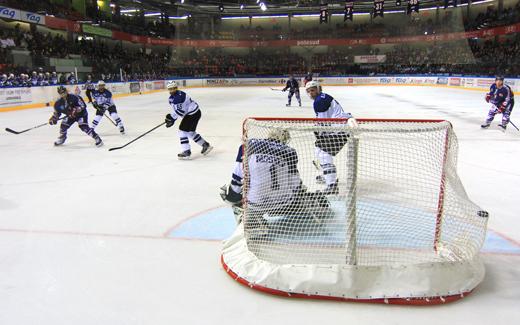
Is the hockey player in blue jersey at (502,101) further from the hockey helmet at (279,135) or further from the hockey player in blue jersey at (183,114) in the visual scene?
the hockey helmet at (279,135)

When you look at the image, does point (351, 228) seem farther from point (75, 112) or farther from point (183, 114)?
point (75, 112)

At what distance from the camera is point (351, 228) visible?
2.52m

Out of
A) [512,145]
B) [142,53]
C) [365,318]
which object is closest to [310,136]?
[365,318]

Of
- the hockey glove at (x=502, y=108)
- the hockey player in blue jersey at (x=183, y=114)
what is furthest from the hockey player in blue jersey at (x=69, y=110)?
the hockey glove at (x=502, y=108)

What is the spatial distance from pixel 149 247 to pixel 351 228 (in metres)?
1.64

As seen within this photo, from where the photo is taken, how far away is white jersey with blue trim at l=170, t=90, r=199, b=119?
6273mm

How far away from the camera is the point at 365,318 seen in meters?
2.27

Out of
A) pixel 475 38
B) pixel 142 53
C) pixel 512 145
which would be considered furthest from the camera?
pixel 142 53

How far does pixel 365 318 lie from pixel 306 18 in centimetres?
4122

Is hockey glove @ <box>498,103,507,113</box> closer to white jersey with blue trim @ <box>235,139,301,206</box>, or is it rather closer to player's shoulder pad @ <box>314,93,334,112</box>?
player's shoulder pad @ <box>314,93,334,112</box>

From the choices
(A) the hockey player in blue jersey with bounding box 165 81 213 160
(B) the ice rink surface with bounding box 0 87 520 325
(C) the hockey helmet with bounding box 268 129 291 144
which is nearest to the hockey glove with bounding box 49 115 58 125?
(B) the ice rink surface with bounding box 0 87 520 325

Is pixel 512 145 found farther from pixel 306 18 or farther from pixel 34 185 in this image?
pixel 306 18

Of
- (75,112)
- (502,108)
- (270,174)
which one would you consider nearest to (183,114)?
(75,112)

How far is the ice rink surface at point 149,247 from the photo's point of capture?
2322mm
